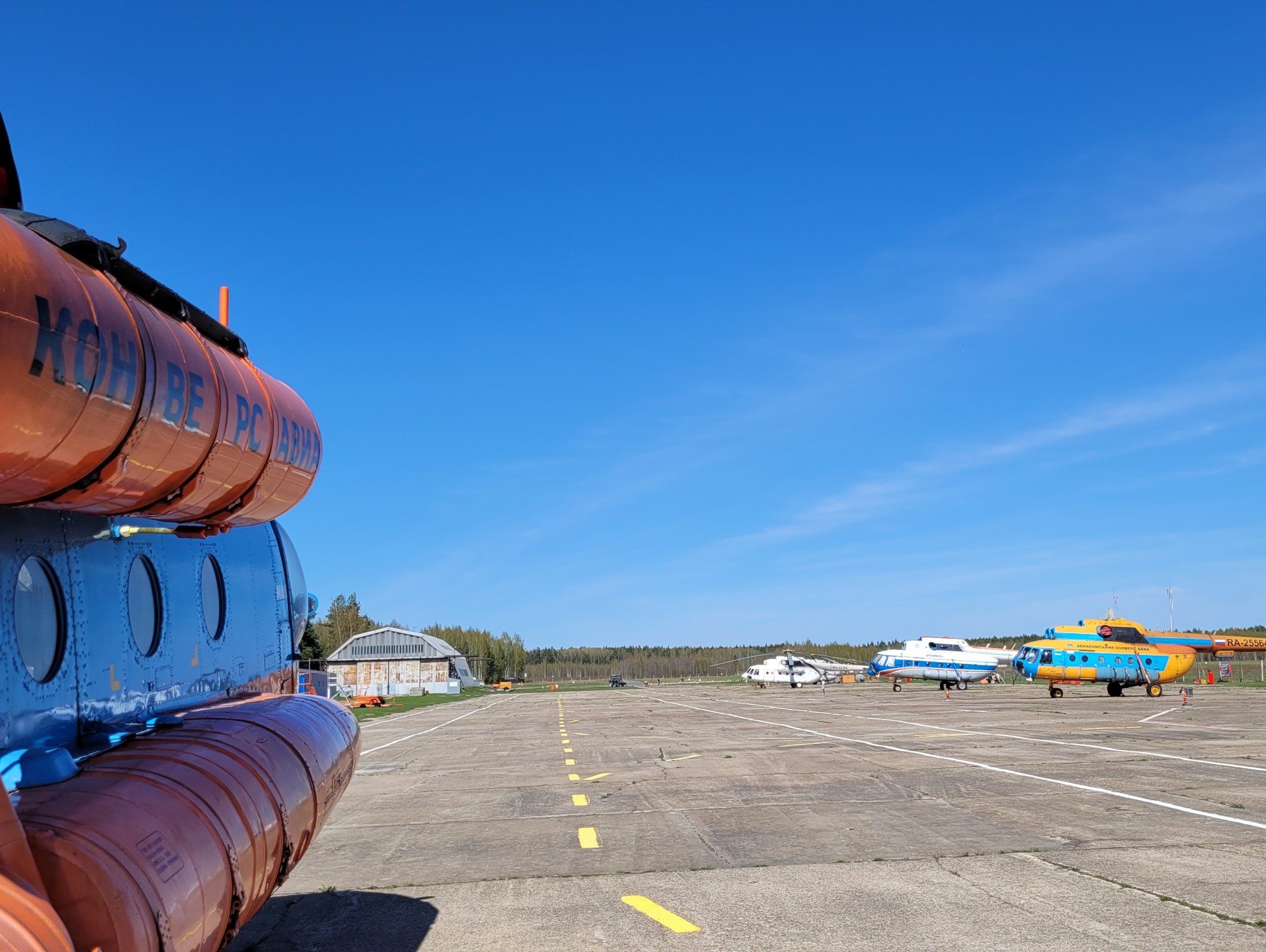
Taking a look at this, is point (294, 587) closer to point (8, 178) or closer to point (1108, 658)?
point (8, 178)

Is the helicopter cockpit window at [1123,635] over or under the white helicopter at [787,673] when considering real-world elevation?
over

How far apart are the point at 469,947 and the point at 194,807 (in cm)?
275

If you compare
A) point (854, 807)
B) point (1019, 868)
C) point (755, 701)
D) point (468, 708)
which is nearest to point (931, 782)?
point (854, 807)

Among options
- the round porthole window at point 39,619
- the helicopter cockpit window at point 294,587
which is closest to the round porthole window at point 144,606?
the round porthole window at point 39,619

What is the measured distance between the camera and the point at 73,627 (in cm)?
475

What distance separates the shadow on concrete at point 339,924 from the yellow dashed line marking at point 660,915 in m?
1.44

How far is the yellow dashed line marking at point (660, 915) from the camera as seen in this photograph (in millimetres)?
6453

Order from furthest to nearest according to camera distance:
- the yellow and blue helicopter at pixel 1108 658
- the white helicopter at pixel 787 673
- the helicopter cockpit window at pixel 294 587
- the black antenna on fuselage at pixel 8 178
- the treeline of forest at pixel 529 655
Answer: the treeline of forest at pixel 529 655
the white helicopter at pixel 787 673
the yellow and blue helicopter at pixel 1108 658
the helicopter cockpit window at pixel 294 587
the black antenna on fuselage at pixel 8 178

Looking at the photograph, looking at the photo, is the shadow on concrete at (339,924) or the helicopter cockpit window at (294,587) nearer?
the shadow on concrete at (339,924)

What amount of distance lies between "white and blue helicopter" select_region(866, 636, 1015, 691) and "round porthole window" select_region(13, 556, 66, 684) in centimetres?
5774

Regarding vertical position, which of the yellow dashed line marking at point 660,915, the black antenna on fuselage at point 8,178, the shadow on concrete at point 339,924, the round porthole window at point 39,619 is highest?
A: the black antenna on fuselage at point 8,178

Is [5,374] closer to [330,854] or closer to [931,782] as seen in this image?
[330,854]

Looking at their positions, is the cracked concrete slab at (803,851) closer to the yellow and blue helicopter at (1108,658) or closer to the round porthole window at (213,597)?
the round porthole window at (213,597)

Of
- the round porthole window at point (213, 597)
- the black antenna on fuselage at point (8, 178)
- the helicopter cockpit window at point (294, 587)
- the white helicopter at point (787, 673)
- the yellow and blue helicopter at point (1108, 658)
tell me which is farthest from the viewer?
the white helicopter at point (787, 673)
